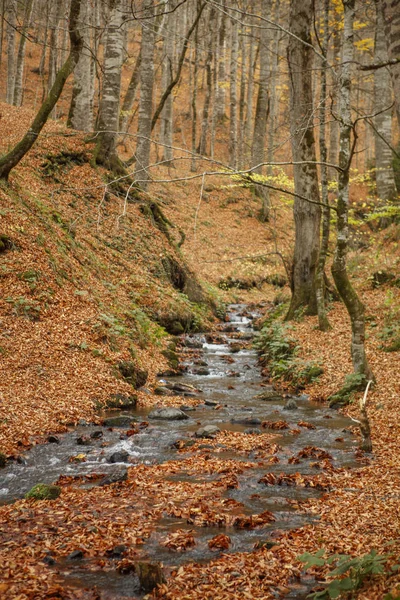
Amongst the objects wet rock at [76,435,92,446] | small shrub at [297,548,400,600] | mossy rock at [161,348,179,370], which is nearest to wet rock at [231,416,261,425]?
wet rock at [76,435,92,446]

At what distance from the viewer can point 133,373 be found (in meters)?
9.82

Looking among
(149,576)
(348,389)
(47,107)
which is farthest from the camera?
(47,107)

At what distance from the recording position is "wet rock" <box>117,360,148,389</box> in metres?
9.62

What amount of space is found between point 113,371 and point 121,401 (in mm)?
732

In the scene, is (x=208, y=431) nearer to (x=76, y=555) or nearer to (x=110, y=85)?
(x=76, y=555)

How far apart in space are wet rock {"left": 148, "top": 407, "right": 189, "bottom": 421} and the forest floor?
67 centimetres

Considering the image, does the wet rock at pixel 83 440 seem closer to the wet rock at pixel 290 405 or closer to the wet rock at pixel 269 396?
the wet rock at pixel 290 405

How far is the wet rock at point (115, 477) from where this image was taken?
5836 mm

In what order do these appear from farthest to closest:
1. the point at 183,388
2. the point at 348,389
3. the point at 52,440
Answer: the point at 183,388 → the point at 348,389 → the point at 52,440

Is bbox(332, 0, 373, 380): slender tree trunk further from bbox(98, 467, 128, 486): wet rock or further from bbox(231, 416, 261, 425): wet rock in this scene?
bbox(98, 467, 128, 486): wet rock

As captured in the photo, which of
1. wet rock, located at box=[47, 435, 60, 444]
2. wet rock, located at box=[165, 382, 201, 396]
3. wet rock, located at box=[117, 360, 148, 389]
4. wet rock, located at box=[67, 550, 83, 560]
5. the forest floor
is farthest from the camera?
wet rock, located at box=[165, 382, 201, 396]

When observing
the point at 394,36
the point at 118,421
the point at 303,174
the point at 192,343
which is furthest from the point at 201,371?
the point at 394,36

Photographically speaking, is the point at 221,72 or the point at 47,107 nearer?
the point at 47,107

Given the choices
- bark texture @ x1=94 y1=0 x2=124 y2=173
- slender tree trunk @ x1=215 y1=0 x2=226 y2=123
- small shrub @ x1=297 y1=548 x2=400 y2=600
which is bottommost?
small shrub @ x1=297 y1=548 x2=400 y2=600
